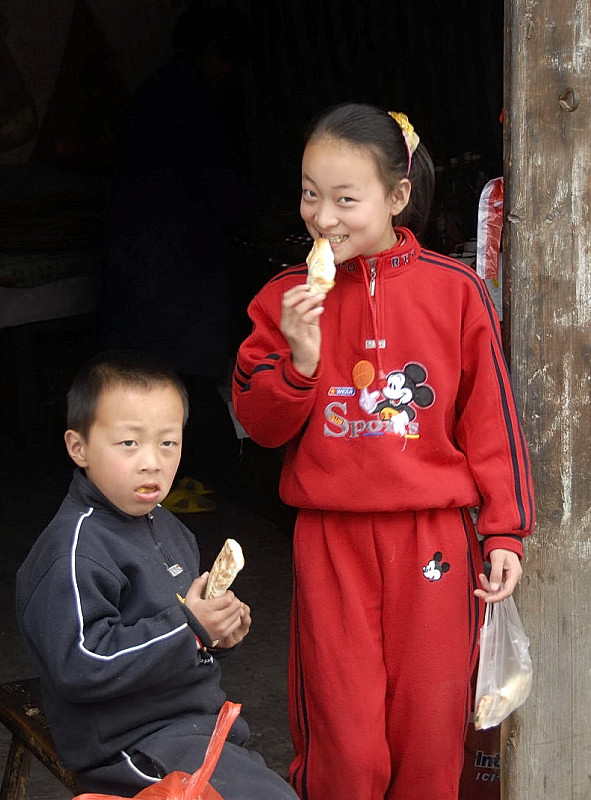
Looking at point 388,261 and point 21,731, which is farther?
point 21,731

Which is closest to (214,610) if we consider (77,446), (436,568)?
(77,446)

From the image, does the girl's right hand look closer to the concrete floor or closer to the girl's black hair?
the girl's black hair

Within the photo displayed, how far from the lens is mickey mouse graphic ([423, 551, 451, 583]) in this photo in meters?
2.38

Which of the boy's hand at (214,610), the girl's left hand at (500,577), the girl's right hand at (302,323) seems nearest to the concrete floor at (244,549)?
the girl's left hand at (500,577)

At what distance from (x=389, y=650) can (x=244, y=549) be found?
110 inches

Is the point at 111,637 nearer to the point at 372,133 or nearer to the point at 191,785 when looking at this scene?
the point at 191,785

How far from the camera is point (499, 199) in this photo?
8.75 ft

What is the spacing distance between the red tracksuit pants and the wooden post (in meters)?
0.25

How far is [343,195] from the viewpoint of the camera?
A: 232 cm

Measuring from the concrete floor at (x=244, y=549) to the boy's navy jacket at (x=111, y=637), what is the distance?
1311 mm

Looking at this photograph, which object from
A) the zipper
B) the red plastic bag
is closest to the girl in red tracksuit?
the zipper

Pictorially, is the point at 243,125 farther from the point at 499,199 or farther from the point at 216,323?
the point at 499,199

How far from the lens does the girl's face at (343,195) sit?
2.32m

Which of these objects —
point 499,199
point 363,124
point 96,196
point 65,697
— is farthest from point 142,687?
point 96,196
